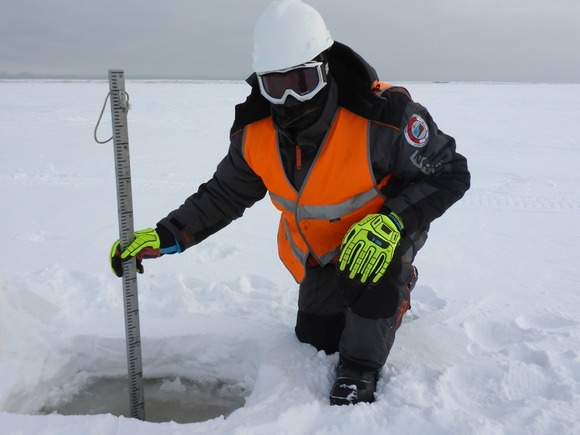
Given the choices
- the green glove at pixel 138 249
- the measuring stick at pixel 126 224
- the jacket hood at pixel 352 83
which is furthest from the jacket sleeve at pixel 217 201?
the jacket hood at pixel 352 83

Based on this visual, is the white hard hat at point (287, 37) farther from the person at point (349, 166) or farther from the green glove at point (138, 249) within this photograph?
the green glove at point (138, 249)

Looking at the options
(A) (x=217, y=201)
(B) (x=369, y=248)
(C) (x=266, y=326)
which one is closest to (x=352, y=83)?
(B) (x=369, y=248)

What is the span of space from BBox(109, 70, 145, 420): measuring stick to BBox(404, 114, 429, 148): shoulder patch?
116 cm

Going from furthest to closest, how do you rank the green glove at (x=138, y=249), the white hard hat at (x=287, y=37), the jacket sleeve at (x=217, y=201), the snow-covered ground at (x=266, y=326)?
1. the jacket sleeve at (x=217, y=201)
2. the green glove at (x=138, y=249)
3. the white hard hat at (x=287, y=37)
4. the snow-covered ground at (x=266, y=326)

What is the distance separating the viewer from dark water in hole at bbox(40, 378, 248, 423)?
7.66 ft

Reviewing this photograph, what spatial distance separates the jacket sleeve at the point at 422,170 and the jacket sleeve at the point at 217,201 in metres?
0.72

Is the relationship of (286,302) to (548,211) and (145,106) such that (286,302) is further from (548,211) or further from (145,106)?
(145,106)

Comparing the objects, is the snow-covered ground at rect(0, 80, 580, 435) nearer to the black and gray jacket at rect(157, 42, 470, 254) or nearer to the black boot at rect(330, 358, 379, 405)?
the black boot at rect(330, 358, 379, 405)

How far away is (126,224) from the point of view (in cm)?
214

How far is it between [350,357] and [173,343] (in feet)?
3.29

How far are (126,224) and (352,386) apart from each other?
1.18 m

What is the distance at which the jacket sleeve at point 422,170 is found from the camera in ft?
6.46

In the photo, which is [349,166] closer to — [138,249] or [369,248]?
[369,248]

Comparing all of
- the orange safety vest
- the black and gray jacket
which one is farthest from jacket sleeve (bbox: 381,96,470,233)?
the orange safety vest
